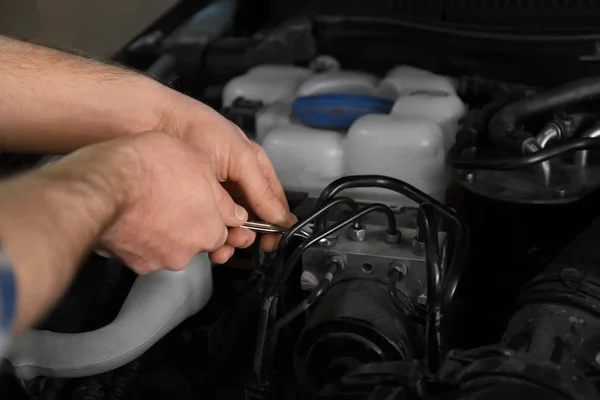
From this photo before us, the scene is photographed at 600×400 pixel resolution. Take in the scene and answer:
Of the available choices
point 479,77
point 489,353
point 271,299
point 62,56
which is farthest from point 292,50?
point 489,353

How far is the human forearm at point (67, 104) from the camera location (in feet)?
2.54

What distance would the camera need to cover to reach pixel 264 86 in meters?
1.09

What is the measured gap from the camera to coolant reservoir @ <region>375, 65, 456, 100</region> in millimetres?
1021

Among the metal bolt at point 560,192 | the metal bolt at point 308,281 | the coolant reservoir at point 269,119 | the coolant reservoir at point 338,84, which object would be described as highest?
the coolant reservoir at point 338,84

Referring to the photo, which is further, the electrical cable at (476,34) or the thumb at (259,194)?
the electrical cable at (476,34)

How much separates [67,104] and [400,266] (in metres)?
0.41

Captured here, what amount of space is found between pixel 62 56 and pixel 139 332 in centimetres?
34

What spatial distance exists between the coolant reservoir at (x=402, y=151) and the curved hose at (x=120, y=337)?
0.88ft

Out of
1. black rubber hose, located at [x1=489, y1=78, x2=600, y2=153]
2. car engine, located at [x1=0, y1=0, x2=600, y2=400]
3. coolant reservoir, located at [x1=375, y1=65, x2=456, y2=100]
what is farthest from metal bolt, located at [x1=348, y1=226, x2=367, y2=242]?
coolant reservoir, located at [x1=375, y1=65, x2=456, y2=100]

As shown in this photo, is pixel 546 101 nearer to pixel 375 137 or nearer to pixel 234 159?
pixel 375 137

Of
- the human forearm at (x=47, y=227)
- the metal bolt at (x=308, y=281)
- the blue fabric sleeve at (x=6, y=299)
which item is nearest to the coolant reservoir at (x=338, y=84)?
the metal bolt at (x=308, y=281)

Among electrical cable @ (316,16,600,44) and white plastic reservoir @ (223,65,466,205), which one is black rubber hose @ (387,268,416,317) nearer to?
white plastic reservoir @ (223,65,466,205)

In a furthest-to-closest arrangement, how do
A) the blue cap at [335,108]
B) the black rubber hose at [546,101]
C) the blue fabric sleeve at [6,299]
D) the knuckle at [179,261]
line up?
the blue cap at [335,108] < the black rubber hose at [546,101] < the knuckle at [179,261] < the blue fabric sleeve at [6,299]

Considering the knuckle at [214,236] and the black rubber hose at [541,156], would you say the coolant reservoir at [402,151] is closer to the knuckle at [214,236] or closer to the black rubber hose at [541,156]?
the black rubber hose at [541,156]
